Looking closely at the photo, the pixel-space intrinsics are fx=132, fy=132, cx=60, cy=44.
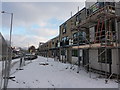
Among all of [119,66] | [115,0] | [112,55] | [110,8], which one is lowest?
[119,66]

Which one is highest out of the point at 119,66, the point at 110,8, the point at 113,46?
the point at 110,8

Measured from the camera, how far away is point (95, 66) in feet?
47.8

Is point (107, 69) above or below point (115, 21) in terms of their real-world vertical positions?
below

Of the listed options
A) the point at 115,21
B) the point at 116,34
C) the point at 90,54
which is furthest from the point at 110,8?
the point at 90,54

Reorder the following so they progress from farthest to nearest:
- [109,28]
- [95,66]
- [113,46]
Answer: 1. [95,66]
2. [109,28]
3. [113,46]

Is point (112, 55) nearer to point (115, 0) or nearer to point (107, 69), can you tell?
point (107, 69)

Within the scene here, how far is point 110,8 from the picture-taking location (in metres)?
11.3

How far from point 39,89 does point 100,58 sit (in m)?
8.15

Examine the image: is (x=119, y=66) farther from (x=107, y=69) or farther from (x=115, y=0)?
(x=115, y=0)

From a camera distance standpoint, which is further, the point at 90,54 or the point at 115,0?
the point at 90,54

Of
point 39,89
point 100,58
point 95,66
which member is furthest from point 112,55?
point 39,89

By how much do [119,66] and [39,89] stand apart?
6.80m

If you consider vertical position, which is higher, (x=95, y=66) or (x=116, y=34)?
(x=116, y=34)

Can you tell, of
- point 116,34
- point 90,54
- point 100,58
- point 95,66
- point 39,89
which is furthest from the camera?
point 90,54
